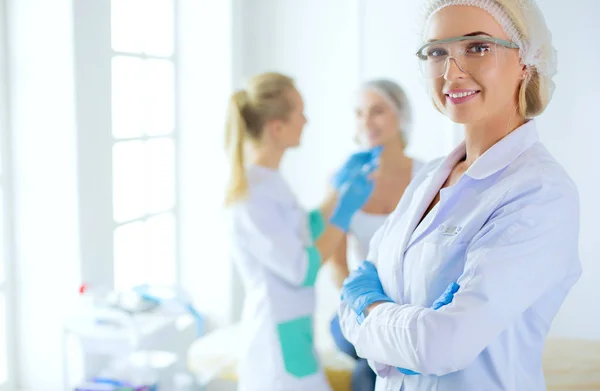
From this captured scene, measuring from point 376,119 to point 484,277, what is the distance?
5.14 feet

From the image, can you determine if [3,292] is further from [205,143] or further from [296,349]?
[205,143]

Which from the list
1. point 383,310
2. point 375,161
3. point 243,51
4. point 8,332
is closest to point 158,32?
point 243,51

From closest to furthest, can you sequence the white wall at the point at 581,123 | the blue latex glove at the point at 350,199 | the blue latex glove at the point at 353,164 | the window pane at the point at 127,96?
the blue latex glove at the point at 350,199, the blue latex glove at the point at 353,164, the window pane at the point at 127,96, the white wall at the point at 581,123

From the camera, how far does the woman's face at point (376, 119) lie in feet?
8.38

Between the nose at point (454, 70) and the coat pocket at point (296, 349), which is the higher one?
the nose at point (454, 70)

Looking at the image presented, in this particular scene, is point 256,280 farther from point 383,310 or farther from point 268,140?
point 383,310

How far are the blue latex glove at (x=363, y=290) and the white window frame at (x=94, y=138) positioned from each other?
1.08 m

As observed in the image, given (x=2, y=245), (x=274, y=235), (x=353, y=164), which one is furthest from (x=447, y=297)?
(x=2, y=245)

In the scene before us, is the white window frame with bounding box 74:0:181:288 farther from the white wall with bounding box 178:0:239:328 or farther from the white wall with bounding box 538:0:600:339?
the white wall with bounding box 538:0:600:339

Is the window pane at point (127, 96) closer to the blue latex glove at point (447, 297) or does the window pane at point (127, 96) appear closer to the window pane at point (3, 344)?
the window pane at point (3, 344)

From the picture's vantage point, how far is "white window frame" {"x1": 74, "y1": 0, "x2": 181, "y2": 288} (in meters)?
2.09

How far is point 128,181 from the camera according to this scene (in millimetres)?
2814

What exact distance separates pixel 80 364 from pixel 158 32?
1.67 meters

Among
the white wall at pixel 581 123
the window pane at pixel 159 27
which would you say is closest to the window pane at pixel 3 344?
the window pane at pixel 159 27
